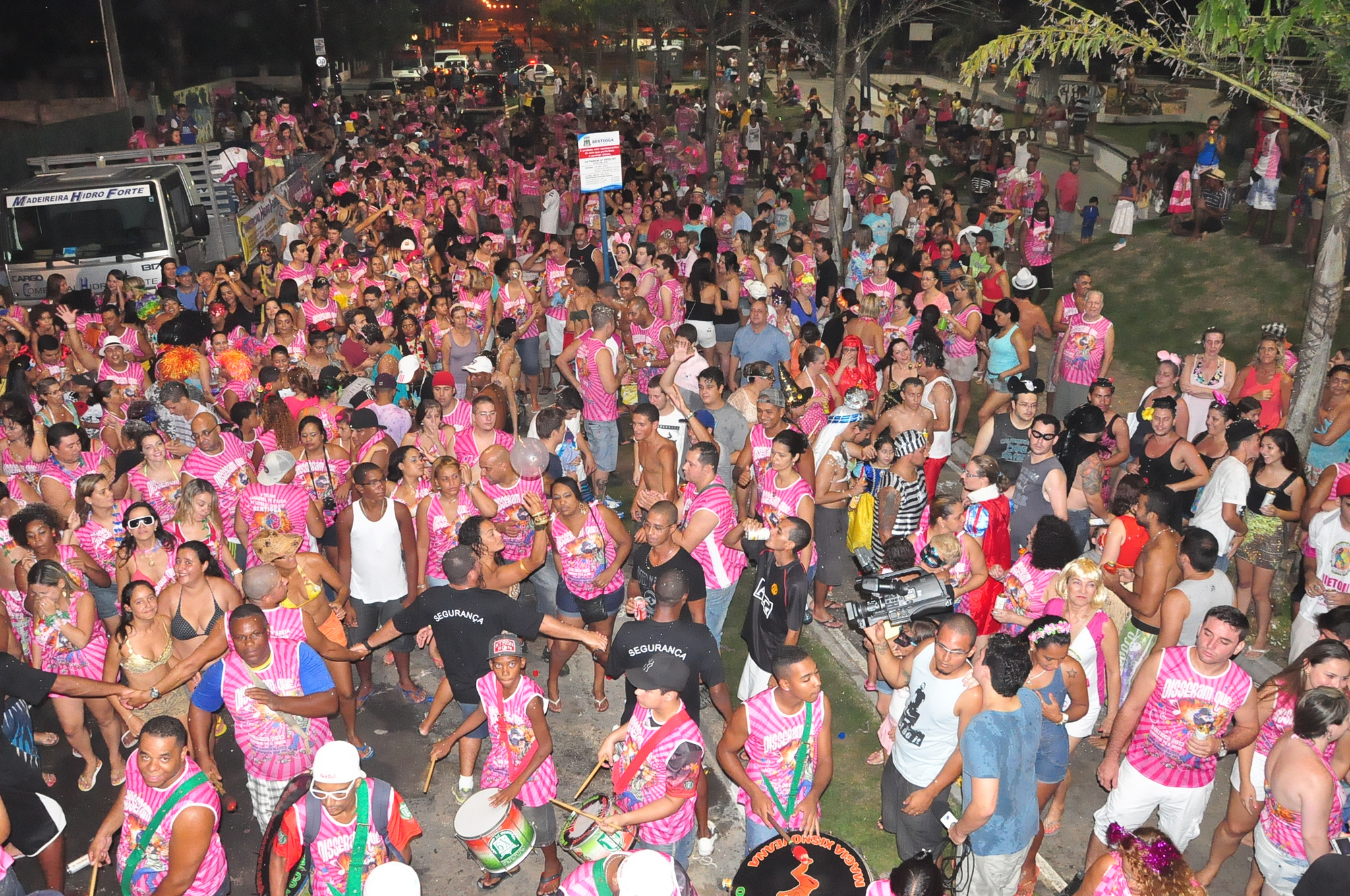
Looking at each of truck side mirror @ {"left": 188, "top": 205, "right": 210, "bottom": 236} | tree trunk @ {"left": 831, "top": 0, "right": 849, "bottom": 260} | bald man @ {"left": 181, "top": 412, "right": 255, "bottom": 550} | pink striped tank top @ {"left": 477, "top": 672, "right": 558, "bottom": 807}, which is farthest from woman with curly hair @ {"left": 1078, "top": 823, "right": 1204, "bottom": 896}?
truck side mirror @ {"left": 188, "top": 205, "right": 210, "bottom": 236}

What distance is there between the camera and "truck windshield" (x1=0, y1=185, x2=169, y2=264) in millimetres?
14609

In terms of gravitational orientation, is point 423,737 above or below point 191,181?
below

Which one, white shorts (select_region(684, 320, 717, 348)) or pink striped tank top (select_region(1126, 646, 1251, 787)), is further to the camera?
white shorts (select_region(684, 320, 717, 348))

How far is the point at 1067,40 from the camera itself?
925 centimetres

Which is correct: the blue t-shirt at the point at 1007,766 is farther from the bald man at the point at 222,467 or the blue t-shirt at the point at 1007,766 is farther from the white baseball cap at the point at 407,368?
the white baseball cap at the point at 407,368

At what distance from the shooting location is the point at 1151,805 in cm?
543

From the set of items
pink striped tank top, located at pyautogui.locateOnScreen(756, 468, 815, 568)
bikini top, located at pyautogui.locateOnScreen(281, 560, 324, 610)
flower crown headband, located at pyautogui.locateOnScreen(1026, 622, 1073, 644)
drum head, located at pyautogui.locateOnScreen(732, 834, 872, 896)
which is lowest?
drum head, located at pyautogui.locateOnScreen(732, 834, 872, 896)

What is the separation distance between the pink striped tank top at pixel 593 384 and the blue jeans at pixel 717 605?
3013mm

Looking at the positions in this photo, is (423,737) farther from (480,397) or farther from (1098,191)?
(1098,191)

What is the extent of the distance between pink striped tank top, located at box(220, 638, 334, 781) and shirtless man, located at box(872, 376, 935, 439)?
4.93 meters

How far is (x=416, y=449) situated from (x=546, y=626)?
77.4 inches

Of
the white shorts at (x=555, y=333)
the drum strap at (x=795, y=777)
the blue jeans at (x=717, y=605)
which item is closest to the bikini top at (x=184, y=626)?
the blue jeans at (x=717, y=605)

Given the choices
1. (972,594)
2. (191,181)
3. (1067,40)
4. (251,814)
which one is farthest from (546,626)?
(191,181)

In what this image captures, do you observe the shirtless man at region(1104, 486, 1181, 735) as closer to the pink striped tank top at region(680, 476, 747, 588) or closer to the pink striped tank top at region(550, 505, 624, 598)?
the pink striped tank top at region(680, 476, 747, 588)
